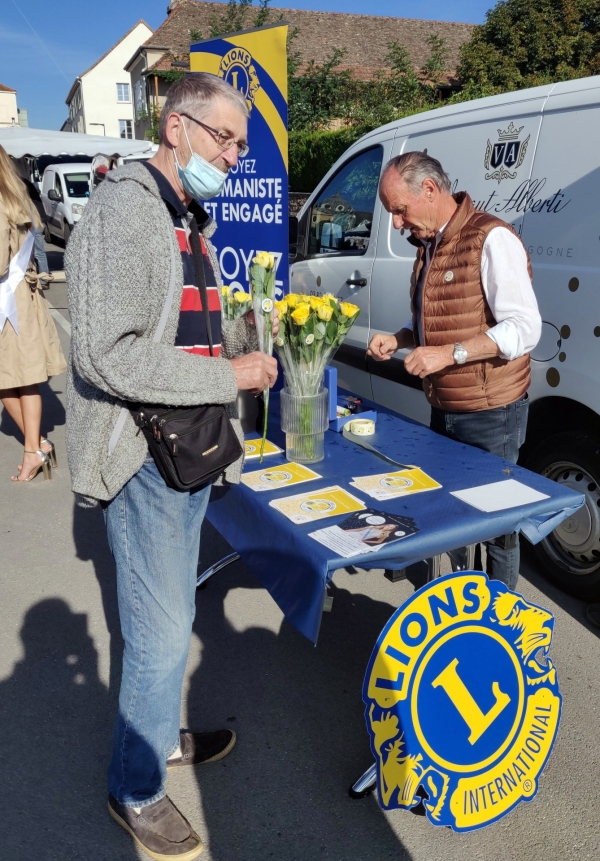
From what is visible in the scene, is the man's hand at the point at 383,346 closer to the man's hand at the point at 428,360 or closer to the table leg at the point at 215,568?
the man's hand at the point at 428,360

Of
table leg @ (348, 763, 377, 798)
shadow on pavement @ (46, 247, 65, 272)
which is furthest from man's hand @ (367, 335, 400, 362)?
shadow on pavement @ (46, 247, 65, 272)

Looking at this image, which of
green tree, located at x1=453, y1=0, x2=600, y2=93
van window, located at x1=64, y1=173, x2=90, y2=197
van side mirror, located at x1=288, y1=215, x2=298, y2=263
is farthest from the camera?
green tree, located at x1=453, y1=0, x2=600, y2=93

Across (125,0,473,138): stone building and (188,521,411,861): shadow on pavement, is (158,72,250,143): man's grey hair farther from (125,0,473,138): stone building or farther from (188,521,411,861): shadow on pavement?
(125,0,473,138): stone building

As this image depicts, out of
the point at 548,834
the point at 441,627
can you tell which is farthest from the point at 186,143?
the point at 548,834

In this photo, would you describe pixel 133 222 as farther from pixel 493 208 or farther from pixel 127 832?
pixel 493 208

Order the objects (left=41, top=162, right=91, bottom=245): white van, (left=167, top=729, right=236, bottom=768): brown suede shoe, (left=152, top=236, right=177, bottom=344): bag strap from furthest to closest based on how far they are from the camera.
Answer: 1. (left=41, top=162, right=91, bottom=245): white van
2. (left=167, top=729, right=236, bottom=768): brown suede shoe
3. (left=152, top=236, right=177, bottom=344): bag strap

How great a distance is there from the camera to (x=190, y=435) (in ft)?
5.39

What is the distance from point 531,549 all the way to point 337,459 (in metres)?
1.57

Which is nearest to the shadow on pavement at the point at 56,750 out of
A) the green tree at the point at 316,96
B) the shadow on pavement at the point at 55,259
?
the shadow on pavement at the point at 55,259

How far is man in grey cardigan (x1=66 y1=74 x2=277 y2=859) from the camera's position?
1.47 metres

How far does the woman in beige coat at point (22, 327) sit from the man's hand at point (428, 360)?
2.64 m

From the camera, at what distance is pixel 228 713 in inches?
100

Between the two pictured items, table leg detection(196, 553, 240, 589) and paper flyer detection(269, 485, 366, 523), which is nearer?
paper flyer detection(269, 485, 366, 523)

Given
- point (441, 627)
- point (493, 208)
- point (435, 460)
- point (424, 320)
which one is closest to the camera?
point (441, 627)
